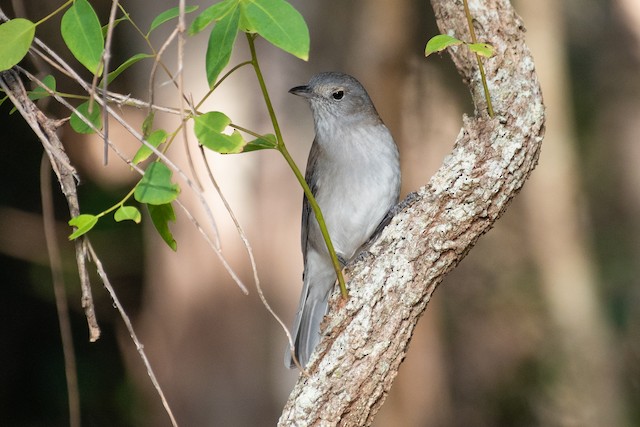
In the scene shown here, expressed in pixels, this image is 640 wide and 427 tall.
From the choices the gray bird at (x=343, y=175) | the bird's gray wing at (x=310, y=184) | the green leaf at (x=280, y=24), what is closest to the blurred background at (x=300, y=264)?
the bird's gray wing at (x=310, y=184)

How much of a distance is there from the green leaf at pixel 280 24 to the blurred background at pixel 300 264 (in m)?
4.07

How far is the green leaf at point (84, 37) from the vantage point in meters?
2.17

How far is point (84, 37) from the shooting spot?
218 cm

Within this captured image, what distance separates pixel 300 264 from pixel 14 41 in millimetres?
4470

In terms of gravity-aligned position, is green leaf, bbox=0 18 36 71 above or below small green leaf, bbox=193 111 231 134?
above

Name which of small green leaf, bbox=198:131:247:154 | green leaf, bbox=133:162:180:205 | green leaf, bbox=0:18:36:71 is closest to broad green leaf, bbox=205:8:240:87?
small green leaf, bbox=198:131:247:154

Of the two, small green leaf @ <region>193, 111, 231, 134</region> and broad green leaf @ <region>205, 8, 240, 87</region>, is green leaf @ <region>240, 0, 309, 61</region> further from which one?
small green leaf @ <region>193, 111, 231, 134</region>

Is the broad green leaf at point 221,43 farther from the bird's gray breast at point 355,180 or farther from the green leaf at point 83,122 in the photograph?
the bird's gray breast at point 355,180

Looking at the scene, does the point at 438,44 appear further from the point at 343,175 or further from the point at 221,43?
the point at 343,175

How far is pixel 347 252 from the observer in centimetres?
510

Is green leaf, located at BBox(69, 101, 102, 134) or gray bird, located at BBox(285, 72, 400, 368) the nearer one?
green leaf, located at BBox(69, 101, 102, 134)

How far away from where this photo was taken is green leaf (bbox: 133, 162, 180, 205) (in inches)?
86.0

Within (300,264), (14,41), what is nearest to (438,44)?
(14,41)

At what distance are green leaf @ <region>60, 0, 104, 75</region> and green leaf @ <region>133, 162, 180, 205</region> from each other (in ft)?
0.97
